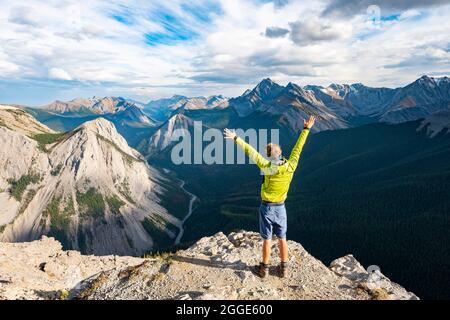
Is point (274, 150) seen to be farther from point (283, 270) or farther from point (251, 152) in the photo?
point (283, 270)

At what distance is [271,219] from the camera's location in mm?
19844

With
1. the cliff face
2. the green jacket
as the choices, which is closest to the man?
the green jacket

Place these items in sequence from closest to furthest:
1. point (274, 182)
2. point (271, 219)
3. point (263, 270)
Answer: point (274, 182) < point (271, 219) < point (263, 270)

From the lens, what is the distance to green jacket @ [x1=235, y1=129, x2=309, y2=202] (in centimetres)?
1866

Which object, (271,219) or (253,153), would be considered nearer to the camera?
(253,153)

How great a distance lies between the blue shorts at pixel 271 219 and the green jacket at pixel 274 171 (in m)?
0.53

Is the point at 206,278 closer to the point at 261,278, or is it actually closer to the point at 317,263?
the point at 261,278

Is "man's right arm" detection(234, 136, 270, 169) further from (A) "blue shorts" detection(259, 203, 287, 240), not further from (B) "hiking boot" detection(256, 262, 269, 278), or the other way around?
(B) "hiking boot" detection(256, 262, 269, 278)

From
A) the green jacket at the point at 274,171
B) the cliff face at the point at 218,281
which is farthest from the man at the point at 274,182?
the cliff face at the point at 218,281

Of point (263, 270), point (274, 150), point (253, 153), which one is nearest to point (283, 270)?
point (263, 270)

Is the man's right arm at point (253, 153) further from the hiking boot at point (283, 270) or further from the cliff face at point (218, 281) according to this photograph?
the cliff face at point (218, 281)

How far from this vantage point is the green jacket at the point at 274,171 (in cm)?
1866

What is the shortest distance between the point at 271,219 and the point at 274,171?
2762 millimetres
